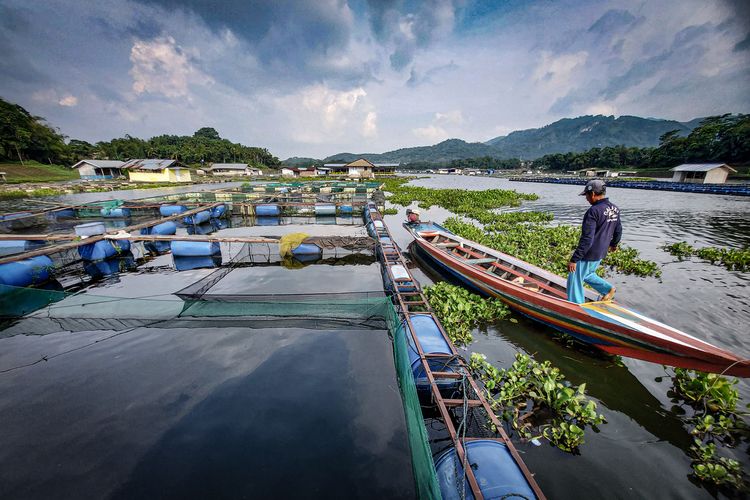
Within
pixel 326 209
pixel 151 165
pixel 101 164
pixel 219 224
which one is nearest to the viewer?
pixel 219 224

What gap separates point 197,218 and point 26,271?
12395 millimetres

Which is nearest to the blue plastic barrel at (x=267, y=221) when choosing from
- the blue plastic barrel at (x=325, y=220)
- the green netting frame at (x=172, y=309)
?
the blue plastic barrel at (x=325, y=220)

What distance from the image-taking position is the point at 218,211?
26.3m

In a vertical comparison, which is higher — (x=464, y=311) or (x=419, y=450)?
(x=419, y=450)

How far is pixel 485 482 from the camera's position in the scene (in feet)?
10.9

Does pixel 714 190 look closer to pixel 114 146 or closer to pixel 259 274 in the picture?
pixel 259 274

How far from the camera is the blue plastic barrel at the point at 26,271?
32.3 feet

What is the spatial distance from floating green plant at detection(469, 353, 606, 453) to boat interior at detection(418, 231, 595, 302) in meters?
2.87

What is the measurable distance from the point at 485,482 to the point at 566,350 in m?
5.48

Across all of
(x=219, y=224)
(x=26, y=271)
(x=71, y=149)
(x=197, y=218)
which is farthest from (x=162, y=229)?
(x=71, y=149)

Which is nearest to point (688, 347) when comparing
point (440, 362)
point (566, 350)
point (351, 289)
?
point (566, 350)

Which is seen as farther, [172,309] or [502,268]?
[502,268]

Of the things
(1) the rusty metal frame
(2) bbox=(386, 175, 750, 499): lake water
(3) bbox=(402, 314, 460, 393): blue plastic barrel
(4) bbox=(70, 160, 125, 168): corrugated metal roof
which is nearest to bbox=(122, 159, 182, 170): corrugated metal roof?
(4) bbox=(70, 160, 125, 168): corrugated metal roof

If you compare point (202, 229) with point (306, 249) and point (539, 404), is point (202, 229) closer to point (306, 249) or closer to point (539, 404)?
point (306, 249)
